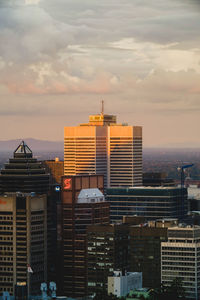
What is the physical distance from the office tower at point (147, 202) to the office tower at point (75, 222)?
11519mm

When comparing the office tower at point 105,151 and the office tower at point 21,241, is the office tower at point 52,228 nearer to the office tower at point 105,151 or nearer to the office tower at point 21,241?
the office tower at point 21,241

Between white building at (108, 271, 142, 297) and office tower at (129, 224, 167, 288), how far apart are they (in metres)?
3.80

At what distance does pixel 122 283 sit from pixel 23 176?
98.7 feet

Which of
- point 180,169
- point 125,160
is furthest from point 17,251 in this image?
point 180,169

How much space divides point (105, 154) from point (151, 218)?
36766 mm

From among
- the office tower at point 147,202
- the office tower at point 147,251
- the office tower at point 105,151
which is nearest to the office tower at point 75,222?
the office tower at point 147,251

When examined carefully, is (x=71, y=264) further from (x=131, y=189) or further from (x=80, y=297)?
(x=131, y=189)

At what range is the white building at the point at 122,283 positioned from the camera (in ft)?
326

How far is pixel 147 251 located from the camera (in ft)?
352

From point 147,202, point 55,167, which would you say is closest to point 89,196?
point 147,202

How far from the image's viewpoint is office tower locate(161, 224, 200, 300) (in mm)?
100750

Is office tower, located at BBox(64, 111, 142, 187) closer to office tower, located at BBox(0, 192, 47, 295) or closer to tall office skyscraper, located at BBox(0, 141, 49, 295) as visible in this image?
tall office skyscraper, located at BBox(0, 141, 49, 295)

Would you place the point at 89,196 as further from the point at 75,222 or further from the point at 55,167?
the point at 55,167

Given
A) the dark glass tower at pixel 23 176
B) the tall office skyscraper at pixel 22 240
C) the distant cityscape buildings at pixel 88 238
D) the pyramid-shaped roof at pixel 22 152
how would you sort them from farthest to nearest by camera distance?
the pyramid-shaped roof at pixel 22 152 → the dark glass tower at pixel 23 176 → the tall office skyscraper at pixel 22 240 → the distant cityscape buildings at pixel 88 238
